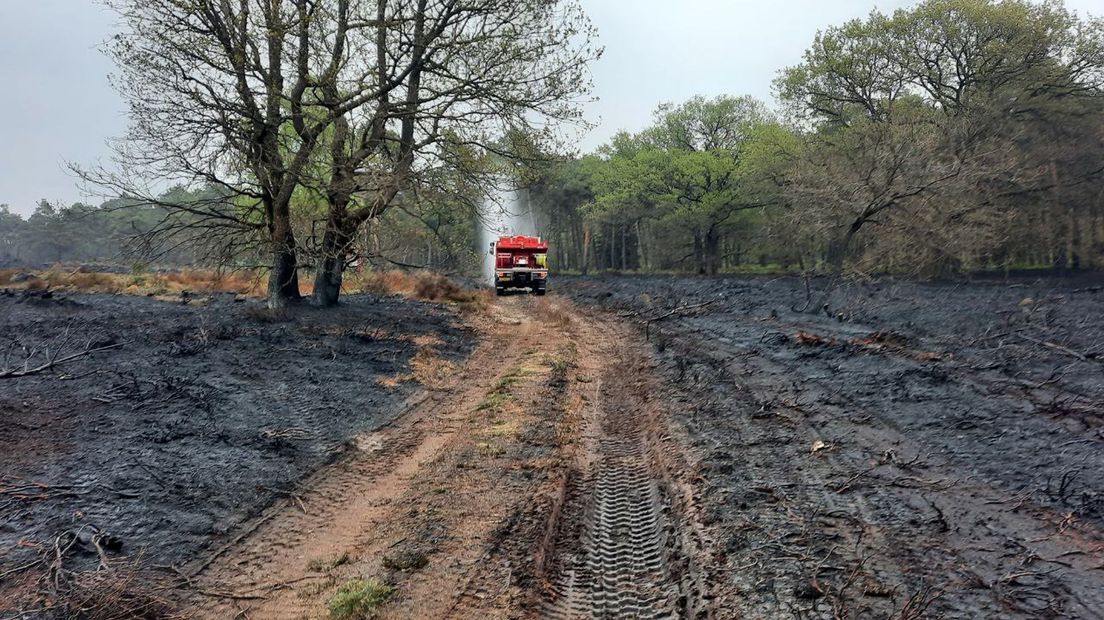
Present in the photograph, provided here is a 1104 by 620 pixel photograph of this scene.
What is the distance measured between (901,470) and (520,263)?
2412 cm

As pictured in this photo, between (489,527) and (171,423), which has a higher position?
(171,423)

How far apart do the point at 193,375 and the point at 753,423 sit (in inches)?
289

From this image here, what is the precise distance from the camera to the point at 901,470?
16.7ft

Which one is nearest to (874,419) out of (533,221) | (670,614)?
(670,614)

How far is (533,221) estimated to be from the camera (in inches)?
2170

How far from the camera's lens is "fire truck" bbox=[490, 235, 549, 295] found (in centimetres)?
2819

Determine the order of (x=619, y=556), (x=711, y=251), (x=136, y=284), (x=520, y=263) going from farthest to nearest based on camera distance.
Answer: (x=711, y=251)
(x=520, y=263)
(x=136, y=284)
(x=619, y=556)

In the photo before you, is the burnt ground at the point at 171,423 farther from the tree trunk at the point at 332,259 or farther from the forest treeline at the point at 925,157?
the forest treeline at the point at 925,157

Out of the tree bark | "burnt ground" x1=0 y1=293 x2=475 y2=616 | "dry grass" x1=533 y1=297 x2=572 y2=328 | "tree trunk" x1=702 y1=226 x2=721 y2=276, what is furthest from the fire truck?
"burnt ground" x1=0 y1=293 x2=475 y2=616

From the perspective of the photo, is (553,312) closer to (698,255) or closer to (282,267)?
(282,267)

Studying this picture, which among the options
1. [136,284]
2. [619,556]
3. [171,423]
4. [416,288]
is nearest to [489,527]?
[619,556]

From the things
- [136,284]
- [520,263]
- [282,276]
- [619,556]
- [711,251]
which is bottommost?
[619,556]

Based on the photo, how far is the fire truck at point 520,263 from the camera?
2819 cm

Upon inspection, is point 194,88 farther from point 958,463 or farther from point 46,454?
point 958,463
